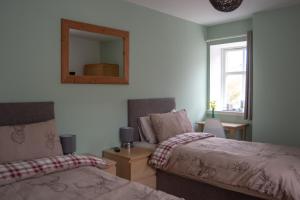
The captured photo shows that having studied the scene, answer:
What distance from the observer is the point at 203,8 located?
369cm

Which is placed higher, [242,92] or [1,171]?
[242,92]

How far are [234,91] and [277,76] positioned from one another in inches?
40.1

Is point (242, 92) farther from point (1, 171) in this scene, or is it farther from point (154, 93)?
point (1, 171)

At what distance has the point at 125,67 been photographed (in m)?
3.37

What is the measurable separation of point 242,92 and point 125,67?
226cm

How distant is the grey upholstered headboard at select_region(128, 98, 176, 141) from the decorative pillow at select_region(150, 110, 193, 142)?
176 mm

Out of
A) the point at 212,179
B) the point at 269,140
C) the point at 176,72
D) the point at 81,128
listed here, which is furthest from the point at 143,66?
the point at 269,140

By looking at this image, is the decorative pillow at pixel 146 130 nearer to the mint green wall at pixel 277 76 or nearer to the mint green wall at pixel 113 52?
the mint green wall at pixel 113 52

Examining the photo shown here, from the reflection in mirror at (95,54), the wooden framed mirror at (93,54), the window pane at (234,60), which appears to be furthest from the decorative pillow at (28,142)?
the window pane at (234,60)

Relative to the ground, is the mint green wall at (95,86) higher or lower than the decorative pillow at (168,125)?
higher

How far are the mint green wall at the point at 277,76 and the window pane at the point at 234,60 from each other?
2.21ft

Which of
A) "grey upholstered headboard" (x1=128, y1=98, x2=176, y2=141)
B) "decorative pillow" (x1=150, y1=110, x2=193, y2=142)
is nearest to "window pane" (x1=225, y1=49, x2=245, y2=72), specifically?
"grey upholstered headboard" (x1=128, y1=98, x2=176, y2=141)

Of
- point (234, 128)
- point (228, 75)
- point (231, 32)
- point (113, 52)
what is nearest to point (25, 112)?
point (113, 52)

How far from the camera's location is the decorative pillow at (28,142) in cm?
206
